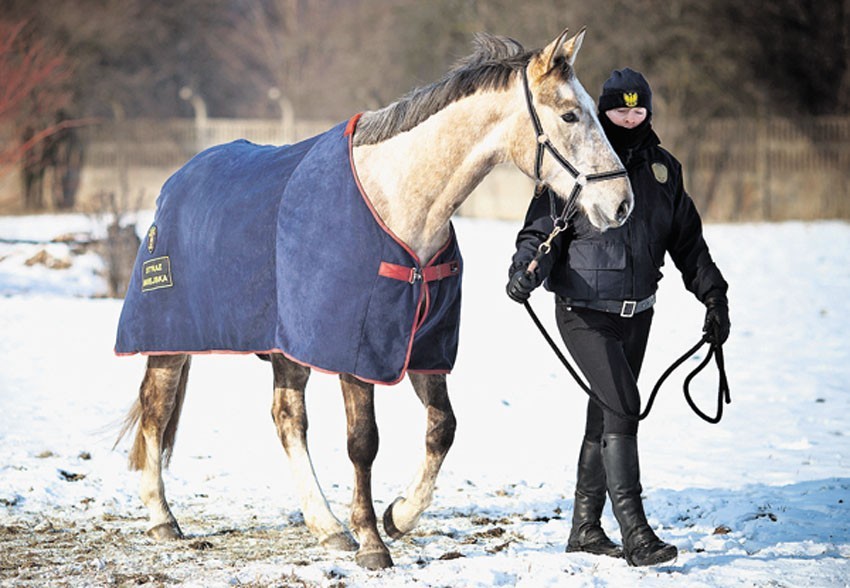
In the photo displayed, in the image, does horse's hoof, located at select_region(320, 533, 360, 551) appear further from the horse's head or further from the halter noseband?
the horse's head

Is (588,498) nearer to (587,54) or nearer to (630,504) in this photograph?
(630,504)

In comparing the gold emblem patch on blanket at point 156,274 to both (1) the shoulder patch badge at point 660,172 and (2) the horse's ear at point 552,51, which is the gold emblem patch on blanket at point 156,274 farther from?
(1) the shoulder patch badge at point 660,172

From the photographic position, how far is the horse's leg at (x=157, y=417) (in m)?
5.45

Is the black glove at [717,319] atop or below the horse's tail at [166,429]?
atop

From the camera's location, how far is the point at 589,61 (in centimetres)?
2302

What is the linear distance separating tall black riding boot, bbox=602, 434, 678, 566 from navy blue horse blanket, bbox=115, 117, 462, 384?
2.63 feet

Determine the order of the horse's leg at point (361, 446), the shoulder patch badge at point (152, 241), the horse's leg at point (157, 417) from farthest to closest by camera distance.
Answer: the shoulder patch badge at point (152, 241), the horse's leg at point (157, 417), the horse's leg at point (361, 446)

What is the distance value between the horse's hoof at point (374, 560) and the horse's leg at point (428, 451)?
0.40 metres

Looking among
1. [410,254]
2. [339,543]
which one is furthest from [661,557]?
[410,254]

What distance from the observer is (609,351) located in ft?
14.7

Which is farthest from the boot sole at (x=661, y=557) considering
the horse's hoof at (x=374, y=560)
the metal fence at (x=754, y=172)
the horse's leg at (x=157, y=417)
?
the metal fence at (x=754, y=172)

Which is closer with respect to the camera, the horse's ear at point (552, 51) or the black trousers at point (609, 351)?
the horse's ear at point (552, 51)

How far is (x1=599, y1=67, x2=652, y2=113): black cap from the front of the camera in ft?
14.7

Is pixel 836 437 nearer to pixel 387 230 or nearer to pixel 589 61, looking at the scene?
pixel 387 230
